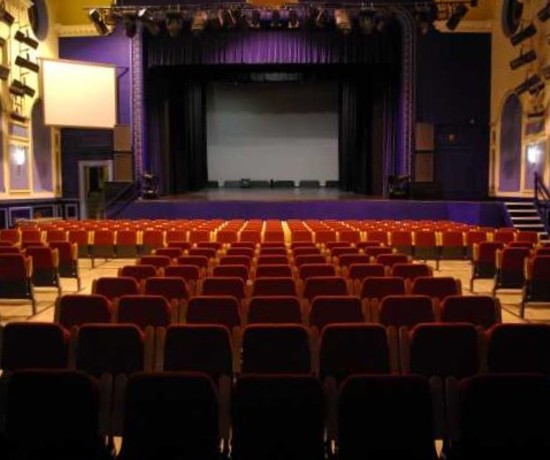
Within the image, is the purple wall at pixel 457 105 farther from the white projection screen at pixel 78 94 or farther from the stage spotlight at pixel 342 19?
the white projection screen at pixel 78 94

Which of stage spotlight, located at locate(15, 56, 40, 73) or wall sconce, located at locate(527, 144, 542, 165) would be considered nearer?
wall sconce, located at locate(527, 144, 542, 165)

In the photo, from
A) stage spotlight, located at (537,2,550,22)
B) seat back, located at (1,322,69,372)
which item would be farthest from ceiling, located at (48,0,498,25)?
seat back, located at (1,322,69,372)

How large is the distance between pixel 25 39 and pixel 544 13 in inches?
527

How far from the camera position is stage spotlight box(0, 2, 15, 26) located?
1487 centimetres

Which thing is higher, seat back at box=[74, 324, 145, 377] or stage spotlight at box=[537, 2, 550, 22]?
stage spotlight at box=[537, 2, 550, 22]

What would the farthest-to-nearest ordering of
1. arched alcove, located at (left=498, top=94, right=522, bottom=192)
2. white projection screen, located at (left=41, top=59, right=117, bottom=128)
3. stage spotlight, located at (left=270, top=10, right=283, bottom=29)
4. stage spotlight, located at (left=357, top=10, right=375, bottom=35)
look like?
white projection screen, located at (left=41, top=59, right=117, bottom=128) → stage spotlight, located at (left=270, top=10, right=283, bottom=29) → arched alcove, located at (left=498, top=94, right=522, bottom=192) → stage spotlight, located at (left=357, top=10, right=375, bottom=35)

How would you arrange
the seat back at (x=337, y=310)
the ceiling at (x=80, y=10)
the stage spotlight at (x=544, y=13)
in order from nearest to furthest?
the seat back at (x=337, y=310), the stage spotlight at (x=544, y=13), the ceiling at (x=80, y=10)

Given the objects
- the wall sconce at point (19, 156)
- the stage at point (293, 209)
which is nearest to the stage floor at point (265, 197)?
the stage at point (293, 209)

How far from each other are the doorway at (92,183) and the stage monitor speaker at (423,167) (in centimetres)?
986

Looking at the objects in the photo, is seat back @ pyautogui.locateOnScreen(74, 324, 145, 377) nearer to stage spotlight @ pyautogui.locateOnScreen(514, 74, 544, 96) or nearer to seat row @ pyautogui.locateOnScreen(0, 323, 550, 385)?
seat row @ pyautogui.locateOnScreen(0, 323, 550, 385)

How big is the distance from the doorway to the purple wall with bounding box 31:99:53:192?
1040 millimetres

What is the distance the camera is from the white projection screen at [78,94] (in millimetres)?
17766

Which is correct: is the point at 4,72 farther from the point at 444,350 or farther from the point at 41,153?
the point at 444,350

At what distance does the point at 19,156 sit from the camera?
1709 cm
